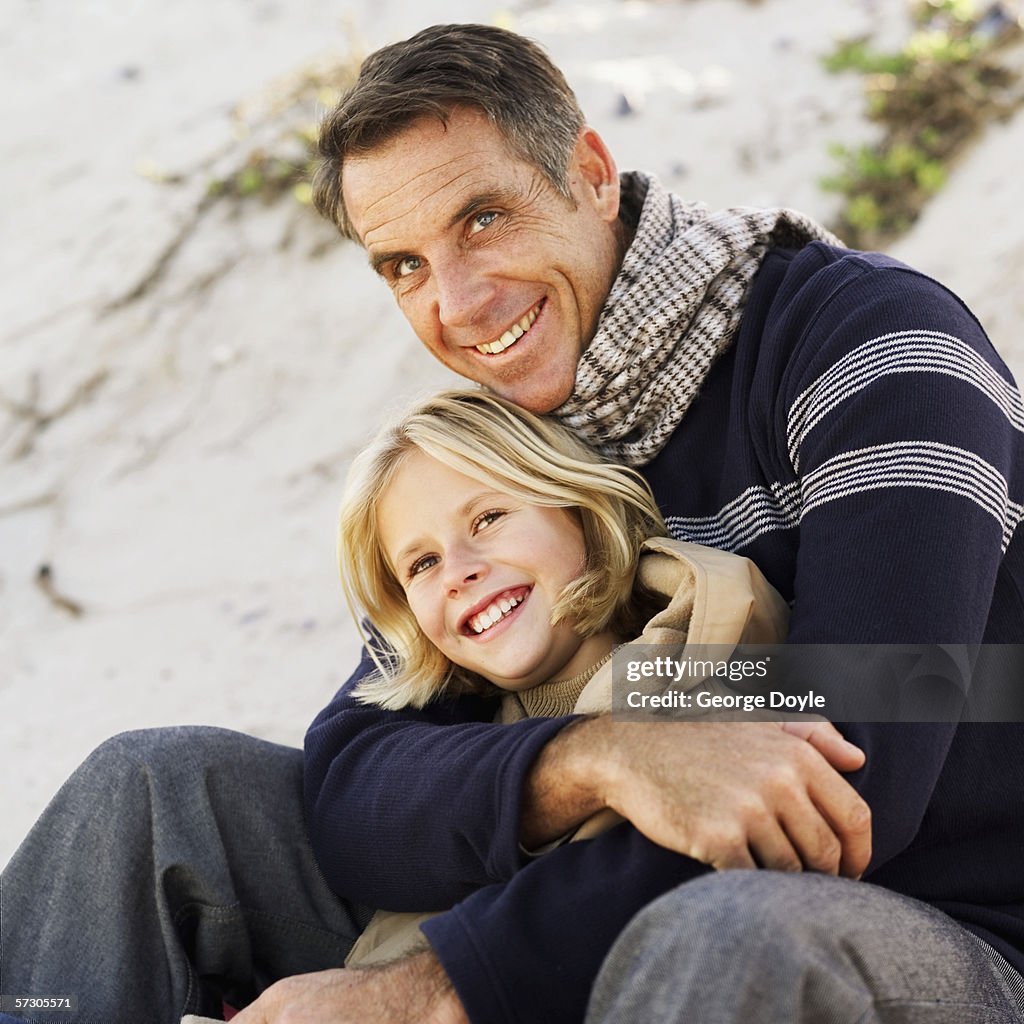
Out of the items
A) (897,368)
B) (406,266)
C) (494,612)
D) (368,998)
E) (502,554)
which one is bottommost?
(368,998)

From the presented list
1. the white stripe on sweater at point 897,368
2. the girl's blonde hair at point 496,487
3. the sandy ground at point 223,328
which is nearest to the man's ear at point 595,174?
the girl's blonde hair at point 496,487

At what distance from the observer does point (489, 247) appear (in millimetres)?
2771

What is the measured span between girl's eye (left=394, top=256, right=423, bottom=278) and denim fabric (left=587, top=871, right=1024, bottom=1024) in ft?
5.45

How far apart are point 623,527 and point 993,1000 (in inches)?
42.1

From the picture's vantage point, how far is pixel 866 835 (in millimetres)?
1832

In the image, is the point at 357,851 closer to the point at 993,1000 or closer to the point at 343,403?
the point at 993,1000

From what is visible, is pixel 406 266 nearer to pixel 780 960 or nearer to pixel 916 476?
pixel 916 476

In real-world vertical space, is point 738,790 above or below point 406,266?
below

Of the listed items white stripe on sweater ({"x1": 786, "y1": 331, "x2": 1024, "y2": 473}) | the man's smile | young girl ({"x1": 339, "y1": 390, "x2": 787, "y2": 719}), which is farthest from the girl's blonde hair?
white stripe on sweater ({"x1": 786, "y1": 331, "x2": 1024, "y2": 473})

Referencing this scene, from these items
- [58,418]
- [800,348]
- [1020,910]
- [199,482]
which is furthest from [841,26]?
[1020,910]

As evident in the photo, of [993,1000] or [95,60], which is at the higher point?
[95,60]

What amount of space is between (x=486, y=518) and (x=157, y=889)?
0.93 metres

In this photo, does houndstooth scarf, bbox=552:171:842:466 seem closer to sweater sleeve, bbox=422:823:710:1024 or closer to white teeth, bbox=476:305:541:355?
white teeth, bbox=476:305:541:355

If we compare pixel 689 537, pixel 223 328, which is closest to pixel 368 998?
pixel 689 537
